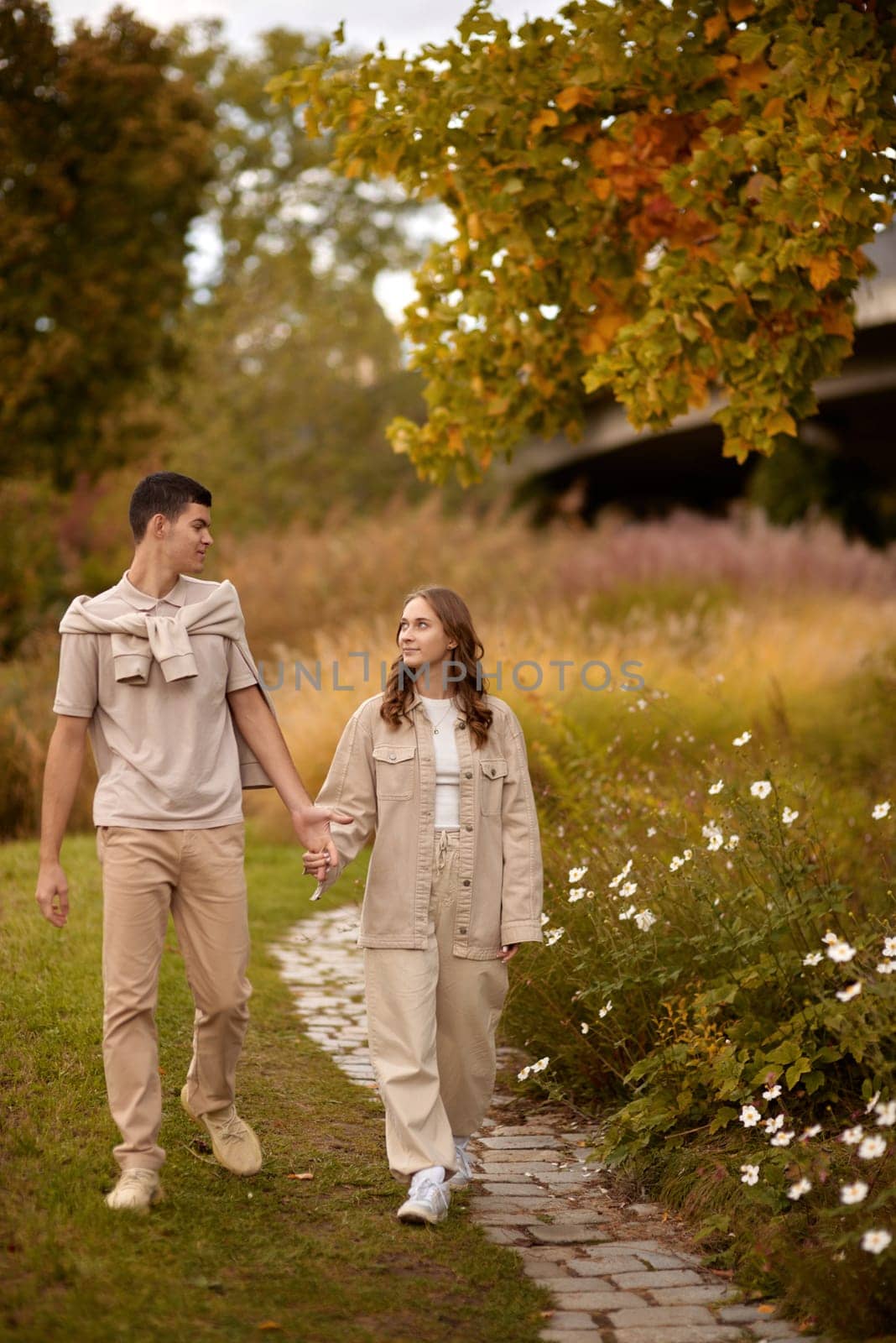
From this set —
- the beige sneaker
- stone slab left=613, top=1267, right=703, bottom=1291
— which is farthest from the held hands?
stone slab left=613, top=1267, right=703, bottom=1291

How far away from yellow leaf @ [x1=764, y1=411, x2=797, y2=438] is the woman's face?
195 centimetres

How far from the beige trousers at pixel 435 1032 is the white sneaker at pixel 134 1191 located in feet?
2.08

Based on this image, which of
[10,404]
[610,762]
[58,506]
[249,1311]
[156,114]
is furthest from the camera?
[58,506]

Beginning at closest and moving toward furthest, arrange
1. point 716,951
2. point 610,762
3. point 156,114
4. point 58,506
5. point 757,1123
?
point 757,1123
point 716,951
point 610,762
point 156,114
point 58,506

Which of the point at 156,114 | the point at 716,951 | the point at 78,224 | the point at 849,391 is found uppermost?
the point at 156,114

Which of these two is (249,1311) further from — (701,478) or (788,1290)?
(701,478)

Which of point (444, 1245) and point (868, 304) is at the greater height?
point (868, 304)

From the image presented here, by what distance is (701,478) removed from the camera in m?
36.1

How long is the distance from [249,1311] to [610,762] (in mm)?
4351

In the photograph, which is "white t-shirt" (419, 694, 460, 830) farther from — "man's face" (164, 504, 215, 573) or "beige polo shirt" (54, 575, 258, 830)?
"man's face" (164, 504, 215, 573)

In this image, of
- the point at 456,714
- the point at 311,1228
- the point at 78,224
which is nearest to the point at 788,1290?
the point at 311,1228

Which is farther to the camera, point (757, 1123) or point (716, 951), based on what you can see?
point (716, 951)

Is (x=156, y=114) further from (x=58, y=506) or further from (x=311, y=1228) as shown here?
(x=311, y=1228)
